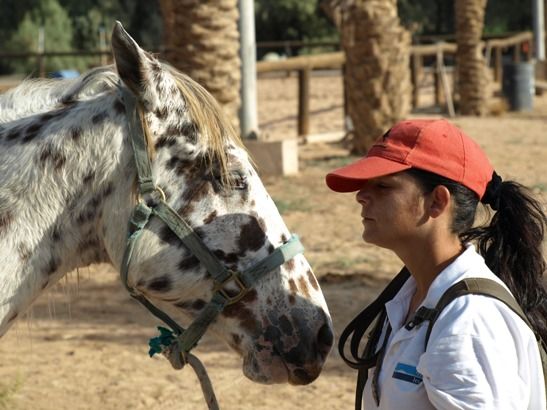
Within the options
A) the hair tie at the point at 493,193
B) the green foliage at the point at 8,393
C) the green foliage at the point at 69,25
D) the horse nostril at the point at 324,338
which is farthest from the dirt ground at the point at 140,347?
the green foliage at the point at 69,25

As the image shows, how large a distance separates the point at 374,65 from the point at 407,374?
1095 cm

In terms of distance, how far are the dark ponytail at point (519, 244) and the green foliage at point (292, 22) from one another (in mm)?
33921

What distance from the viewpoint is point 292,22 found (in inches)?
1492

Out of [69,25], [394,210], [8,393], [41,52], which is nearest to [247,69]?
[8,393]

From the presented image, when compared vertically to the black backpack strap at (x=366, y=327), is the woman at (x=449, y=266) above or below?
above

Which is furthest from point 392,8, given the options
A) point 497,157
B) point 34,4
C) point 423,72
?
point 34,4

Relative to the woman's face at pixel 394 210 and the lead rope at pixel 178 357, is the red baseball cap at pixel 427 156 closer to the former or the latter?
the woman's face at pixel 394 210

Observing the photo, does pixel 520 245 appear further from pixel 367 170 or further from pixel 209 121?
pixel 209 121

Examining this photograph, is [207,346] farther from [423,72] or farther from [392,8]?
[423,72]

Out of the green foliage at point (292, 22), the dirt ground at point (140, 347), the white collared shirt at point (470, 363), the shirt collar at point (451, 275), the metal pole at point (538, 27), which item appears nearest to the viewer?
the white collared shirt at point (470, 363)

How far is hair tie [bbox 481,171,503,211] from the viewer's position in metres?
2.27

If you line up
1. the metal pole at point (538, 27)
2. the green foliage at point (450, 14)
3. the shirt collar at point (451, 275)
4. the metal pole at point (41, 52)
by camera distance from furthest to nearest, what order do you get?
the green foliage at point (450, 14), the metal pole at point (538, 27), the metal pole at point (41, 52), the shirt collar at point (451, 275)

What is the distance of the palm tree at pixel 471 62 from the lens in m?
19.0

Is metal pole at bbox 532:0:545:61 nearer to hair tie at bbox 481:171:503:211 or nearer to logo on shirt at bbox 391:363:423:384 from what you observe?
hair tie at bbox 481:171:503:211
